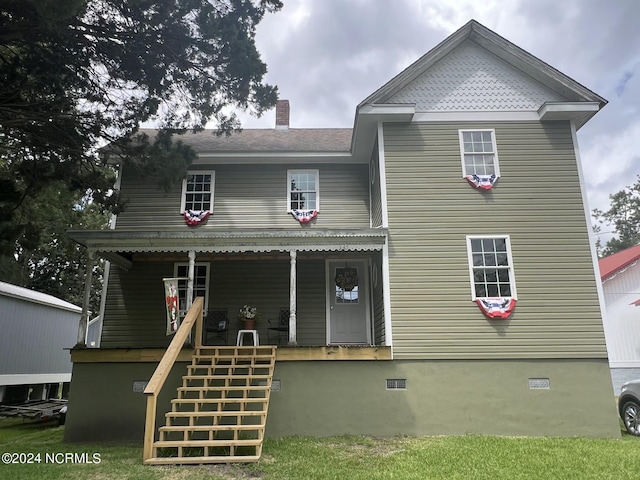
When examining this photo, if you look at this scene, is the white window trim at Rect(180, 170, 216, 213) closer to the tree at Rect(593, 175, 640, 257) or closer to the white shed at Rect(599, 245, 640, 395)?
the white shed at Rect(599, 245, 640, 395)

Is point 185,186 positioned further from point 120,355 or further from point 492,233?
point 492,233

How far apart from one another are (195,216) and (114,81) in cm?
351

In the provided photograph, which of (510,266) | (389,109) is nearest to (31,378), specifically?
(389,109)

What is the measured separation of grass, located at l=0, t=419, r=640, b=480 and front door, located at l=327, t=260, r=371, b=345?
2.88m

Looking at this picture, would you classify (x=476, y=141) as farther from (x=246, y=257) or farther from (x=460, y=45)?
(x=246, y=257)

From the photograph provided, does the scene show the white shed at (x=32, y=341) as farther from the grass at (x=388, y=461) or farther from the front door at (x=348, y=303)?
the front door at (x=348, y=303)

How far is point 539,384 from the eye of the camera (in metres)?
7.95

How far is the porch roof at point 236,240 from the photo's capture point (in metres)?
8.53

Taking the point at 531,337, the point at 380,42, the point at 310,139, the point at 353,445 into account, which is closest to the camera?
the point at 353,445

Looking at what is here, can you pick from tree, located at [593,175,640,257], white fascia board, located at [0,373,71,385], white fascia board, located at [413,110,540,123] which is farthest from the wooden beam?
tree, located at [593,175,640,257]

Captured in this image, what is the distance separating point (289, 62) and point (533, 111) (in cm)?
528

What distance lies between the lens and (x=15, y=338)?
1302 centimetres

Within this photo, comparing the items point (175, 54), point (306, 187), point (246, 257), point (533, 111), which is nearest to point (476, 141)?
point (533, 111)

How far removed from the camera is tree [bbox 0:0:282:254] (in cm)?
701
